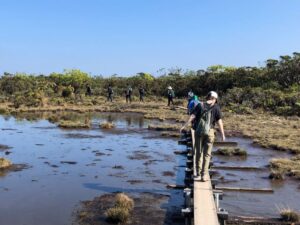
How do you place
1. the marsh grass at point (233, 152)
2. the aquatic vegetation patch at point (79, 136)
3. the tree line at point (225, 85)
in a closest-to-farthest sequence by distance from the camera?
the marsh grass at point (233, 152), the aquatic vegetation patch at point (79, 136), the tree line at point (225, 85)

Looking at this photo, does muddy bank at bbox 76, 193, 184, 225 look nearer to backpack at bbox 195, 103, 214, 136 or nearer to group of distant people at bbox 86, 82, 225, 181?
group of distant people at bbox 86, 82, 225, 181

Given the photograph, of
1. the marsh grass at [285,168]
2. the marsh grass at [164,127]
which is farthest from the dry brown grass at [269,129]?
the marsh grass at [164,127]

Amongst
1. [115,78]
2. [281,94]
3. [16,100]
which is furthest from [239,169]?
[115,78]

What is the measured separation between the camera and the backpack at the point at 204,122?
966 cm

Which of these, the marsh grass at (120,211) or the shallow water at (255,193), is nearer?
the marsh grass at (120,211)

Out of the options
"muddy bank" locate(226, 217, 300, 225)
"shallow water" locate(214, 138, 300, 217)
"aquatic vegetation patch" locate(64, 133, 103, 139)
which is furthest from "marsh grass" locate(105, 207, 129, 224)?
"aquatic vegetation patch" locate(64, 133, 103, 139)

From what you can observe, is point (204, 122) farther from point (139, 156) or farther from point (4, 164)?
point (139, 156)

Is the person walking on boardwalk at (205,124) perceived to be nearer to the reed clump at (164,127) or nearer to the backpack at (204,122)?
the backpack at (204,122)

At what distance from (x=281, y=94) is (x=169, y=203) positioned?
2796 centimetres

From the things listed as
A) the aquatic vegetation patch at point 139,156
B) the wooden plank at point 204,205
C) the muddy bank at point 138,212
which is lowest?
the muddy bank at point 138,212

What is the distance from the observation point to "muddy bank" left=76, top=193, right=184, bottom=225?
9.31 m

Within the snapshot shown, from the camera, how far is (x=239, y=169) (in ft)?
47.4

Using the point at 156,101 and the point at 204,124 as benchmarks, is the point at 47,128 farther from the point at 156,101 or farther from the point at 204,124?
the point at 156,101

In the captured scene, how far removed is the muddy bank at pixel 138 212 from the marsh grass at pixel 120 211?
0.10m
